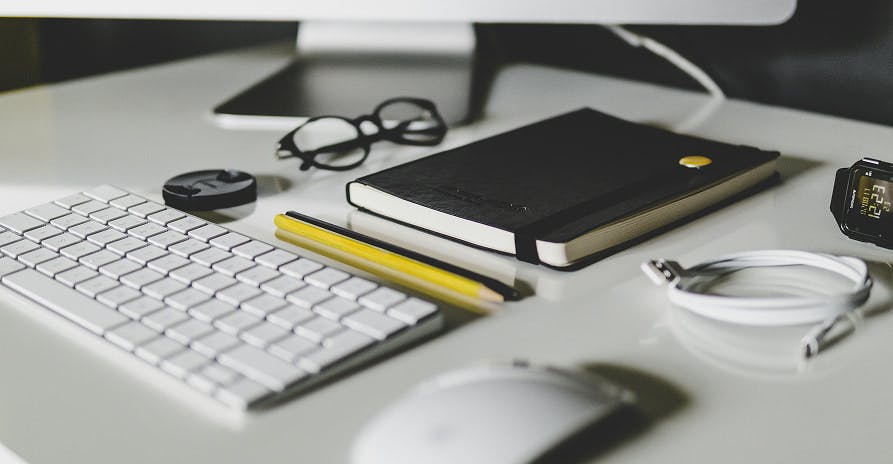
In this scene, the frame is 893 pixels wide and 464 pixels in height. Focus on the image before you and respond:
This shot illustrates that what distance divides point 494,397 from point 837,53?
72 cm

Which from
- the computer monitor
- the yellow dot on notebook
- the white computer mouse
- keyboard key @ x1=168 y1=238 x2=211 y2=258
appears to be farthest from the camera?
the computer monitor

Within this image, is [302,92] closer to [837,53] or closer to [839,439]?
[837,53]

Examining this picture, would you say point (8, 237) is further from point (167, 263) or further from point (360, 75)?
point (360, 75)

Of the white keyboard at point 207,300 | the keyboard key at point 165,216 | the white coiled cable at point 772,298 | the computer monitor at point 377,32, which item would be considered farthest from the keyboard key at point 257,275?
the computer monitor at point 377,32

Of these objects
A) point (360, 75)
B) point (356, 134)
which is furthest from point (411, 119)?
point (360, 75)

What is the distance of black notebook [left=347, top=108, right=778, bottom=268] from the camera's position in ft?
1.90

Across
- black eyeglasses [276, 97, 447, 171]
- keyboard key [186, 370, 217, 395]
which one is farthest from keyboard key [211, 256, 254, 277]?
black eyeglasses [276, 97, 447, 171]

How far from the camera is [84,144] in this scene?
84 cm

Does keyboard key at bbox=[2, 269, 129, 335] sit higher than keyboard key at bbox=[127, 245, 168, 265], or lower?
→ lower

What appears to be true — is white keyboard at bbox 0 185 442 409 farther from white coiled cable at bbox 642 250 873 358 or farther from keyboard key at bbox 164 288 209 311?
white coiled cable at bbox 642 250 873 358

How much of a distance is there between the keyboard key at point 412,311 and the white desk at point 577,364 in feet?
0.05

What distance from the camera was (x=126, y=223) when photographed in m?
0.61

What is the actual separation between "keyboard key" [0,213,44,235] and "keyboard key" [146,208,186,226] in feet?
0.24

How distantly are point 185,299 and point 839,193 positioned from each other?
0.42 metres
